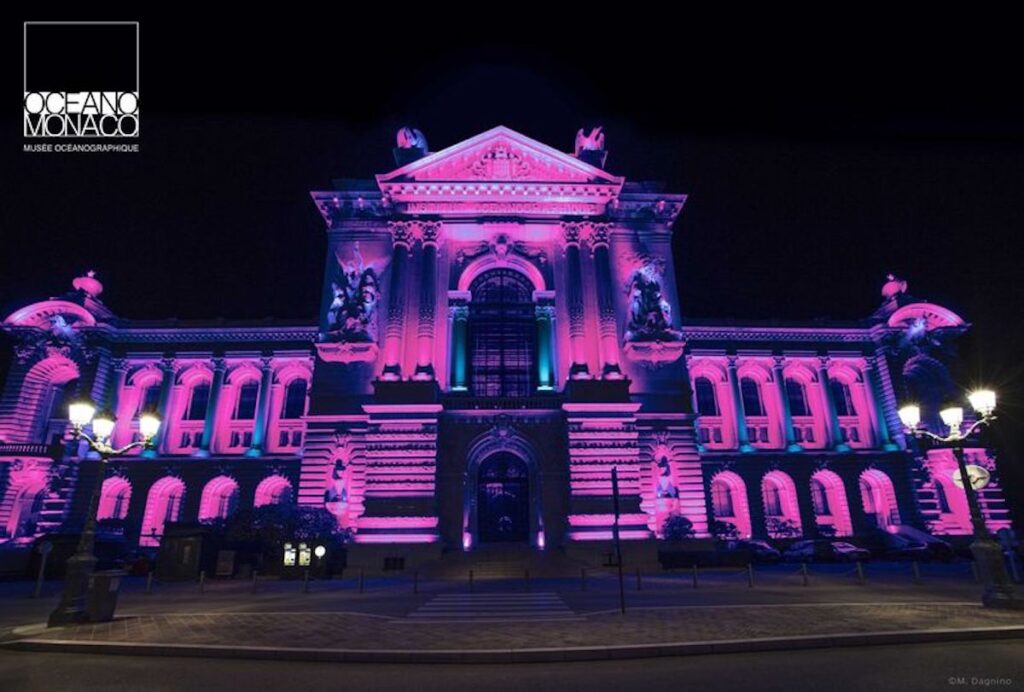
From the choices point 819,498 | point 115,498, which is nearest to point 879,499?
point 819,498

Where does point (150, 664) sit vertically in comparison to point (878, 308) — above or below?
below

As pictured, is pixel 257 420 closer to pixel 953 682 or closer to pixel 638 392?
pixel 638 392

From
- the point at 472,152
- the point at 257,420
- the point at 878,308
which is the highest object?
the point at 472,152

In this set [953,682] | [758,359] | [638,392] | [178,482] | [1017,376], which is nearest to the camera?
[953,682]

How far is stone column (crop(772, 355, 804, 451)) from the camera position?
3562 cm

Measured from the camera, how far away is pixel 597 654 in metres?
8.08


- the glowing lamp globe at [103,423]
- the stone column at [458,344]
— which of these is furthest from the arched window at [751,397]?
the glowing lamp globe at [103,423]

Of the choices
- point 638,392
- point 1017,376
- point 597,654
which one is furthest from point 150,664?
point 1017,376

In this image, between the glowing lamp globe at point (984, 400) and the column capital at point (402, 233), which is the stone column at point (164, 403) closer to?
the column capital at point (402, 233)

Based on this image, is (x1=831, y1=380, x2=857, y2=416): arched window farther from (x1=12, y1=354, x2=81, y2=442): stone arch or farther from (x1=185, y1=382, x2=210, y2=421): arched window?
(x1=12, y1=354, x2=81, y2=442): stone arch

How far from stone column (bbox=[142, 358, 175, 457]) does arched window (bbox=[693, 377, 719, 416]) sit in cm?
3529

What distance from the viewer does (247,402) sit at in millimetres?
36781

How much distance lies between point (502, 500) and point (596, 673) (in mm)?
21663

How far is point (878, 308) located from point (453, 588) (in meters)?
37.5
